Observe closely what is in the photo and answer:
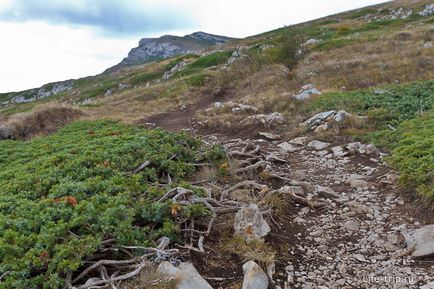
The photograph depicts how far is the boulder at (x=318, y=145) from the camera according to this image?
9.15 meters

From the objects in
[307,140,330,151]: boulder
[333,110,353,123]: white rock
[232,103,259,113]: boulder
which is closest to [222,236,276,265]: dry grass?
[307,140,330,151]: boulder

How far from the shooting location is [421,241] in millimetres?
4738

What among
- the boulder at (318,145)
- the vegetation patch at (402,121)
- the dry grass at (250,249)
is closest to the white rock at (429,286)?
the dry grass at (250,249)

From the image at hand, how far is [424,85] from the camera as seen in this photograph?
38.3 ft

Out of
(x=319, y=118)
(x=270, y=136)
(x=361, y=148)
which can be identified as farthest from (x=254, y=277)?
(x=319, y=118)

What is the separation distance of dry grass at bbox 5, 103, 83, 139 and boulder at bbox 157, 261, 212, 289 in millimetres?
13584

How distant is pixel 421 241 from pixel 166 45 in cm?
16816

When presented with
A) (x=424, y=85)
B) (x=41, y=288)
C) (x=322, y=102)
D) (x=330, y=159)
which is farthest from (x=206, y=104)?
(x=41, y=288)

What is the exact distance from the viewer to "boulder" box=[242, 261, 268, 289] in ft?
13.5

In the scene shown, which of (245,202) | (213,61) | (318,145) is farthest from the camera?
(213,61)

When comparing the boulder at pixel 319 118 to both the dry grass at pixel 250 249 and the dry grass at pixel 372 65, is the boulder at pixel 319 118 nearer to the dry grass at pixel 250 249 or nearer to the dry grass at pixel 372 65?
the dry grass at pixel 372 65

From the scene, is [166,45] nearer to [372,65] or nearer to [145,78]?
[145,78]

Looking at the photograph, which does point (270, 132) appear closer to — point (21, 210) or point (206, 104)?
point (21, 210)

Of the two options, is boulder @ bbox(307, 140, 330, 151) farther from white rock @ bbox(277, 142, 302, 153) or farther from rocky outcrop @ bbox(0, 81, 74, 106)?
rocky outcrop @ bbox(0, 81, 74, 106)
